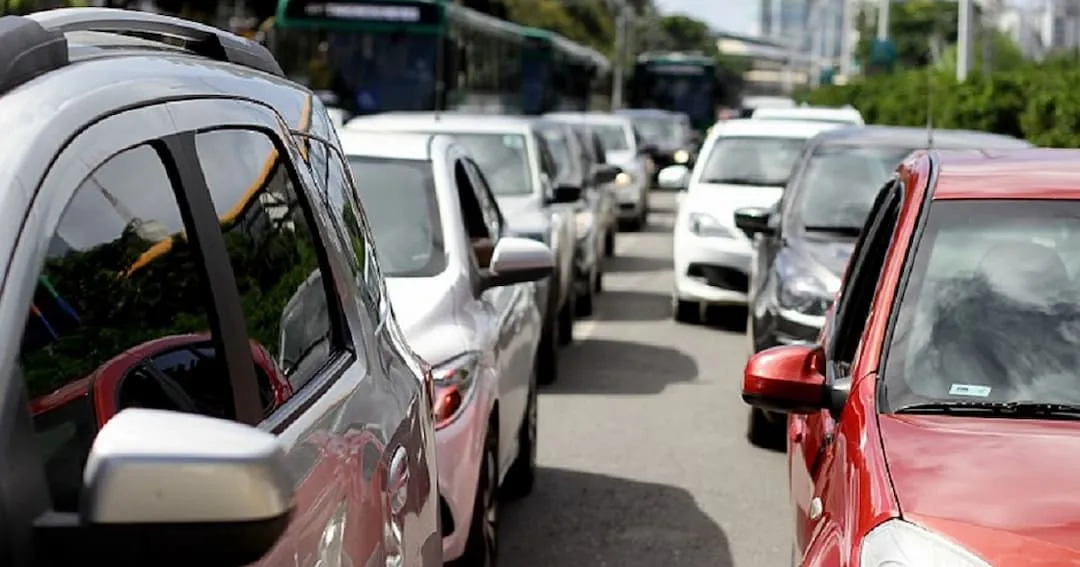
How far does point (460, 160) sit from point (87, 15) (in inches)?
205

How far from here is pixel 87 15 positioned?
9.83 feet

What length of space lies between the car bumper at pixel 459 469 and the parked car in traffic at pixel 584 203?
846cm

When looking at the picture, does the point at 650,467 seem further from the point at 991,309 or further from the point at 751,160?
the point at 751,160

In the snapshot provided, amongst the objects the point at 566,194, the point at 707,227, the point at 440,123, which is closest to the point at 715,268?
the point at 707,227

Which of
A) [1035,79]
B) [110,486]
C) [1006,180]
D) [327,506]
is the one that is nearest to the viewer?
[110,486]

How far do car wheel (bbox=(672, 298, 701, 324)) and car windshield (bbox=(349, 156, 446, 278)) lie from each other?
7760 mm

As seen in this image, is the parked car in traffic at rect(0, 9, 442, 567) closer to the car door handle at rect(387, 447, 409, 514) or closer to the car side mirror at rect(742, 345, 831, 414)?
the car door handle at rect(387, 447, 409, 514)

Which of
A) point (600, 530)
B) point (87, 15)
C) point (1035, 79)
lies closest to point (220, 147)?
point (87, 15)

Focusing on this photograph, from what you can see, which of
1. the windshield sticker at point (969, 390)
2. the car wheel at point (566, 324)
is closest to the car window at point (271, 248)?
the windshield sticker at point (969, 390)

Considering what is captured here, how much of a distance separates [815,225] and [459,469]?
5088 millimetres

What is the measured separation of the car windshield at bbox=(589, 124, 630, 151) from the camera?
2880 centimetres

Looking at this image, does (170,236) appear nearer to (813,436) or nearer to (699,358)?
(813,436)

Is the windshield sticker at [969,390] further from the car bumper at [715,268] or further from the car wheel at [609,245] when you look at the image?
the car wheel at [609,245]

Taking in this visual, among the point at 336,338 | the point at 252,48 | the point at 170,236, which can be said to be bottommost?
the point at 336,338
